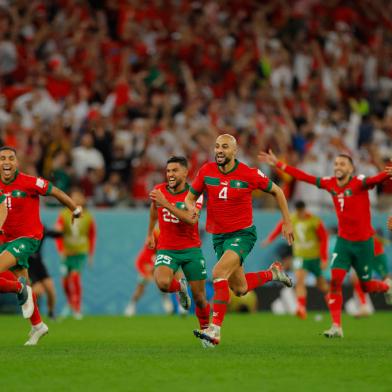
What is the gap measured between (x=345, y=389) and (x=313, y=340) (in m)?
5.63

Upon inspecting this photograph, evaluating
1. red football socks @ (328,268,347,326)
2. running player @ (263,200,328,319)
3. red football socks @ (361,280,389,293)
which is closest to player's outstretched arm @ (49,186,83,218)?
red football socks @ (328,268,347,326)

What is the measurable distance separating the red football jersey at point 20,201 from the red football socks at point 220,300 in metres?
2.47

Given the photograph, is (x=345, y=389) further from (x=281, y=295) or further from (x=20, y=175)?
(x=281, y=295)

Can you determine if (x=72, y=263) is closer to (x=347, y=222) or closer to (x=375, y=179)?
(x=347, y=222)

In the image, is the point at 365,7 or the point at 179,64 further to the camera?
the point at 365,7

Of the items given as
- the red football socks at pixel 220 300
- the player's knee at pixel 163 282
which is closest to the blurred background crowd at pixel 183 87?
the player's knee at pixel 163 282

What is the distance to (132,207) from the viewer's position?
23.1 m

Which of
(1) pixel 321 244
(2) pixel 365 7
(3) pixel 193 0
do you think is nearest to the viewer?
(1) pixel 321 244

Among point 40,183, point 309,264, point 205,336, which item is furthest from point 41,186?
point 309,264

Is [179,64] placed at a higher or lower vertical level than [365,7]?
lower

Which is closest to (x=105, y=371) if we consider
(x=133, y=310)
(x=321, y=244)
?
(x=321, y=244)

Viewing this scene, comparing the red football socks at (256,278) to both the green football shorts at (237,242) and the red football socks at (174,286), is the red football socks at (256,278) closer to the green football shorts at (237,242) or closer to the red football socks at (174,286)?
the green football shorts at (237,242)

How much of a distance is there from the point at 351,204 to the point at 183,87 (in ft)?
39.8

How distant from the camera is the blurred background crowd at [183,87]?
74.4ft
